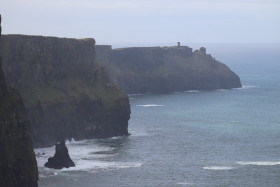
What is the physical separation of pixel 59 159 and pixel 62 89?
2988 centimetres

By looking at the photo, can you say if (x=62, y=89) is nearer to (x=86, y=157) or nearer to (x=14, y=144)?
(x=86, y=157)

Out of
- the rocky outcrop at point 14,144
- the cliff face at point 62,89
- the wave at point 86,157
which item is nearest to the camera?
the rocky outcrop at point 14,144

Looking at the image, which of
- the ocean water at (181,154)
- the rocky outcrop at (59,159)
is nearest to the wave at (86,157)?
the ocean water at (181,154)

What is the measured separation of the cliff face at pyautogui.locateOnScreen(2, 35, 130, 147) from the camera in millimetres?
137625

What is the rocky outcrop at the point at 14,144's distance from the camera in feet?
287

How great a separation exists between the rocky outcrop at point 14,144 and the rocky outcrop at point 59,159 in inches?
1083

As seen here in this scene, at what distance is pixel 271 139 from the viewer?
14612 cm

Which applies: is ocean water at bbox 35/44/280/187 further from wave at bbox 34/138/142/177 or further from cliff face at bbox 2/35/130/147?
cliff face at bbox 2/35/130/147

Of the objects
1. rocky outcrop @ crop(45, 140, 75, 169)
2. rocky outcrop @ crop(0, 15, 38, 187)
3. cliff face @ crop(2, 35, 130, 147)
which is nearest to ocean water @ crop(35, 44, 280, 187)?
rocky outcrop @ crop(45, 140, 75, 169)

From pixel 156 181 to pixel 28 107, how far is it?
108 ft

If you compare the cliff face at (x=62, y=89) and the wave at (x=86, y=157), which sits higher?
the cliff face at (x=62, y=89)

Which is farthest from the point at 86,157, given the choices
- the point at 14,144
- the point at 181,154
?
the point at 14,144

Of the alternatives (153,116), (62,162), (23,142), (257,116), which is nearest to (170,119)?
(153,116)

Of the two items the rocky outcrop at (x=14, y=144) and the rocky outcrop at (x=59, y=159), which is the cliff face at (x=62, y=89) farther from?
the rocky outcrop at (x=14, y=144)
